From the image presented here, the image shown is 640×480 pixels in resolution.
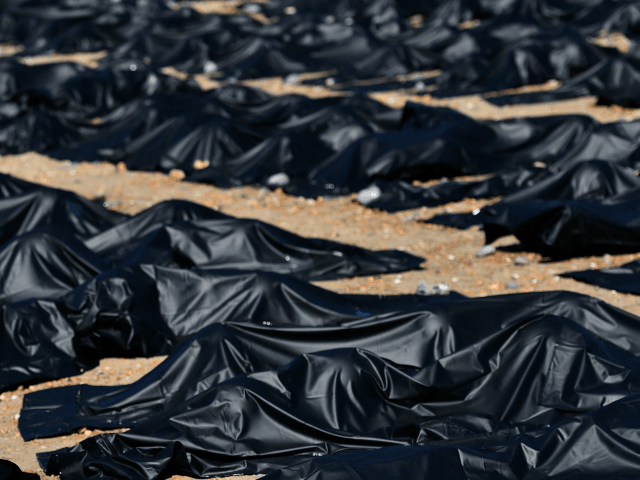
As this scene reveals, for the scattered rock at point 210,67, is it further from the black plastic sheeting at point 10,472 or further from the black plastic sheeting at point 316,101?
the black plastic sheeting at point 10,472

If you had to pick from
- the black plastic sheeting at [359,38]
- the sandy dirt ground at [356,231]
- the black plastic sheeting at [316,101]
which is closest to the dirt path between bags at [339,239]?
the sandy dirt ground at [356,231]

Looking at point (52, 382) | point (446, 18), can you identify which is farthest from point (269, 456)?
point (446, 18)

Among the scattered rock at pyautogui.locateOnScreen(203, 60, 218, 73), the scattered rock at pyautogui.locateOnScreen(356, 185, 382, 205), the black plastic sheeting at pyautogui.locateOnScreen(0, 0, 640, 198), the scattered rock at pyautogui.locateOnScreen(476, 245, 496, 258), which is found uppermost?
the scattered rock at pyautogui.locateOnScreen(476, 245, 496, 258)

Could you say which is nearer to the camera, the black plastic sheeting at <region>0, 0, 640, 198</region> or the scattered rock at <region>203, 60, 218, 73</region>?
the black plastic sheeting at <region>0, 0, 640, 198</region>

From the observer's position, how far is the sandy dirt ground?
749 centimetres

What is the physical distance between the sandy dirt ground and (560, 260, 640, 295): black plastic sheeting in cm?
8

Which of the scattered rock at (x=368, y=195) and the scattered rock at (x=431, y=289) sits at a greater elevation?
the scattered rock at (x=431, y=289)

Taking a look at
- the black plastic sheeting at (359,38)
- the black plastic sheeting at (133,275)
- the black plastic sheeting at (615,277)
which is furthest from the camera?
the black plastic sheeting at (359,38)

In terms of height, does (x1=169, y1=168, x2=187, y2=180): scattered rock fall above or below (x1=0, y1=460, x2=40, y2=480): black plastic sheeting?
below

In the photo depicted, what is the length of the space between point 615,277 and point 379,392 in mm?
3638

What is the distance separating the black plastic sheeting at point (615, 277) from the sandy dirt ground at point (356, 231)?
75 mm

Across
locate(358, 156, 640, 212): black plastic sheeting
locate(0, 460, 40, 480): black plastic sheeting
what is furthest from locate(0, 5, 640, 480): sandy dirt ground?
locate(0, 460, 40, 480): black plastic sheeting

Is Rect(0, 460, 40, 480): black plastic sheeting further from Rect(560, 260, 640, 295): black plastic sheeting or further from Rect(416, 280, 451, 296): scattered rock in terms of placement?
Answer: Rect(560, 260, 640, 295): black plastic sheeting

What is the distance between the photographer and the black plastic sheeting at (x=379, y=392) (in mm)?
5551
